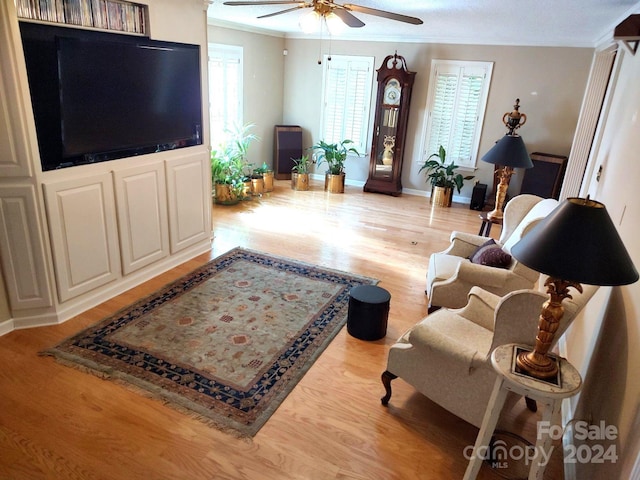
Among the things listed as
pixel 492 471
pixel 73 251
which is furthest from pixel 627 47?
pixel 73 251

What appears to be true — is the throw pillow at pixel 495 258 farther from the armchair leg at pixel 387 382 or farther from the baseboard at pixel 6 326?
the baseboard at pixel 6 326

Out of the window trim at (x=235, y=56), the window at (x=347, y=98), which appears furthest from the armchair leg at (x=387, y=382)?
the window at (x=347, y=98)

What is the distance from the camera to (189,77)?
378 centimetres

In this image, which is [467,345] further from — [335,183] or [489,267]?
[335,183]

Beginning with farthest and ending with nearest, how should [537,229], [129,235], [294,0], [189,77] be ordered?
1. [189,77]
2. [129,235]
3. [294,0]
4. [537,229]

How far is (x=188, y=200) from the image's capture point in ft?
13.4

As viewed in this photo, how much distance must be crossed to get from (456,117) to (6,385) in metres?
6.15

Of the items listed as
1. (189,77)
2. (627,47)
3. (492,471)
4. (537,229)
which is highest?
(627,47)

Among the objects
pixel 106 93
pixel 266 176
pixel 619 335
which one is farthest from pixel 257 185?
pixel 619 335

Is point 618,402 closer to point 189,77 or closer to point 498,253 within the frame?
point 498,253

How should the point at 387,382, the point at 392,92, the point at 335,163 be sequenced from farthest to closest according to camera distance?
the point at 335,163 → the point at 392,92 → the point at 387,382

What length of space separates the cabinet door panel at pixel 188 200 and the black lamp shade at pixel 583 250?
314cm

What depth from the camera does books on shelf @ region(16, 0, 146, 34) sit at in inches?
103

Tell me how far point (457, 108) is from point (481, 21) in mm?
2041
